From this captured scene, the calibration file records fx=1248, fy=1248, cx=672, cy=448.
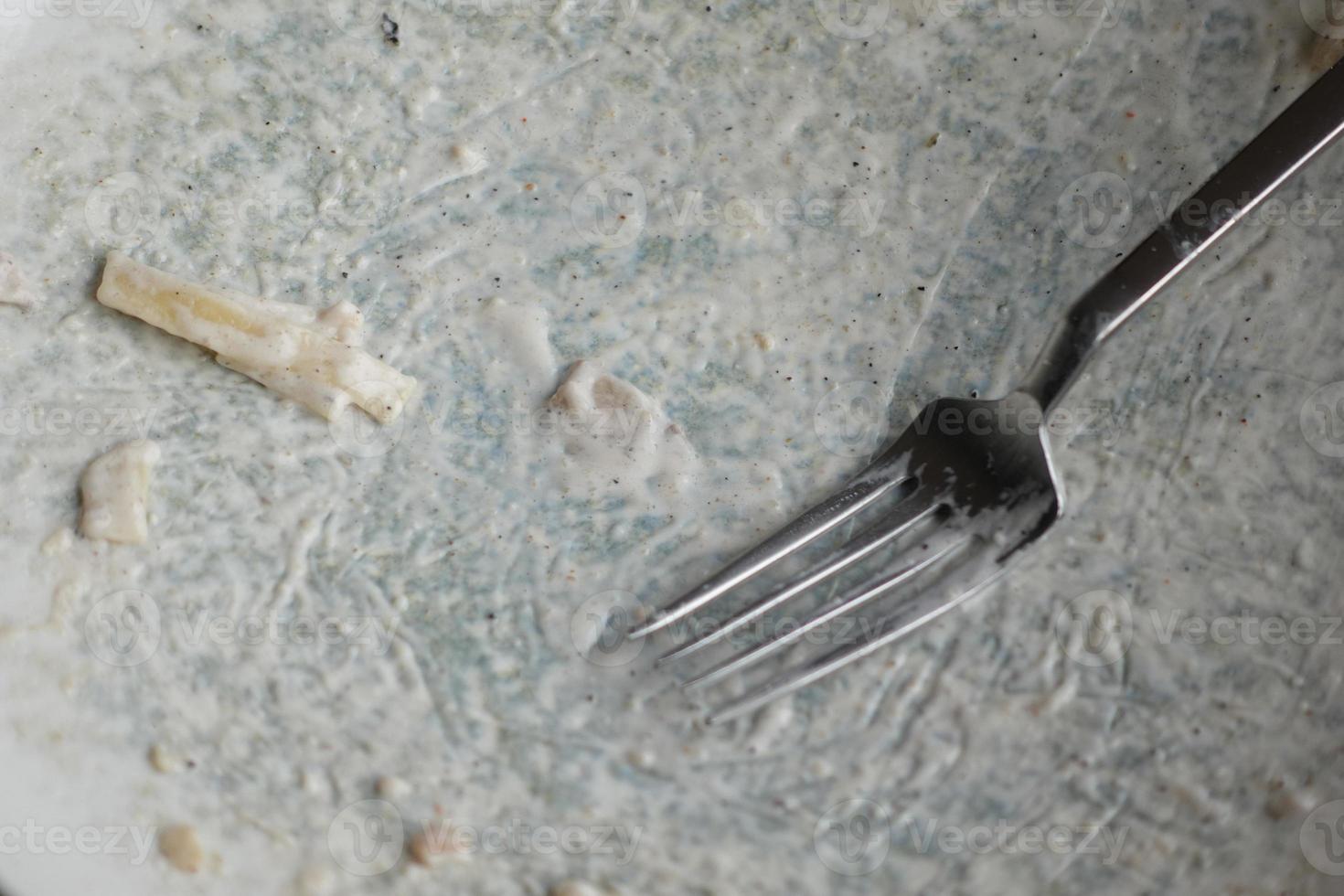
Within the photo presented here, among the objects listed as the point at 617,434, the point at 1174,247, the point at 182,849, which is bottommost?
the point at 182,849

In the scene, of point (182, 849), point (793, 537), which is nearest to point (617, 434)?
point (793, 537)

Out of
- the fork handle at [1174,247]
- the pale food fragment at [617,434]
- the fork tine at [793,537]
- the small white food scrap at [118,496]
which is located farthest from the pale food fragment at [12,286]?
the fork handle at [1174,247]

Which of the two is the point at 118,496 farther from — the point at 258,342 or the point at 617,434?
the point at 617,434

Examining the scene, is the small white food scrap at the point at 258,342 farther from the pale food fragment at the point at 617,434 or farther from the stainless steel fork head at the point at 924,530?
the stainless steel fork head at the point at 924,530

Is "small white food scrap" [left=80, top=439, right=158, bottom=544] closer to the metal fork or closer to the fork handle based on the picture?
the metal fork

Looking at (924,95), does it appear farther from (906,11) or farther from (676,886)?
(676,886)

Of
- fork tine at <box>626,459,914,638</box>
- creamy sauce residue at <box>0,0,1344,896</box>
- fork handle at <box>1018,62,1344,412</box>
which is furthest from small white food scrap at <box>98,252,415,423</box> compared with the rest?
fork handle at <box>1018,62,1344,412</box>
